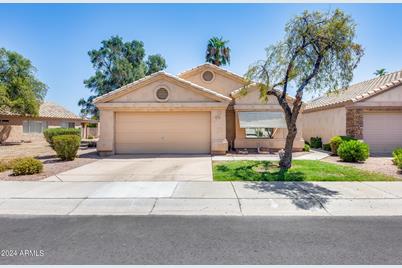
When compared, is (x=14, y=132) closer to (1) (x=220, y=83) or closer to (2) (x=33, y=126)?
(2) (x=33, y=126)

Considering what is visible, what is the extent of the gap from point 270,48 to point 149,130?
8.79m

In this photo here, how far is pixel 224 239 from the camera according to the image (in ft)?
Result: 14.4

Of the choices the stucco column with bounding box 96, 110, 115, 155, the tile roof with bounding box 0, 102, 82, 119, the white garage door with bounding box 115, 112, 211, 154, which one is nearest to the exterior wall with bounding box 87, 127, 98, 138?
the tile roof with bounding box 0, 102, 82, 119

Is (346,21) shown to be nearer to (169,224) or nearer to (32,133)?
(169,224)

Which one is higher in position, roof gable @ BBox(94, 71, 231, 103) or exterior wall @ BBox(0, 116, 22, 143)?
roof gable @ BBox(94, 71, 231, 103)

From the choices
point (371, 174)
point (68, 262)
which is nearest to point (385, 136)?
point (371, 174)

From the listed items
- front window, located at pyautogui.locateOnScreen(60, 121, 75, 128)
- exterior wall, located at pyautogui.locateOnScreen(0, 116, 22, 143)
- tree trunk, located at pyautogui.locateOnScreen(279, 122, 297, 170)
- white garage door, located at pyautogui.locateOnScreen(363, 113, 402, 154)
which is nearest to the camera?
tree trunk, located at pyautogui.locateOnScreen(279, 122, 297, 170)

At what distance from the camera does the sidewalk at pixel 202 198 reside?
582 cm

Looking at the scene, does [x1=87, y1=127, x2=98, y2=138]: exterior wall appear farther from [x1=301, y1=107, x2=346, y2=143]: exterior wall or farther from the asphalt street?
the asphalt street

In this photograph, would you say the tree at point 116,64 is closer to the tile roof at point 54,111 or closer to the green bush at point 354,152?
the tile roof at point 54,111

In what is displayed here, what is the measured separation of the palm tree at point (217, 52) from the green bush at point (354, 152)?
2399 cm

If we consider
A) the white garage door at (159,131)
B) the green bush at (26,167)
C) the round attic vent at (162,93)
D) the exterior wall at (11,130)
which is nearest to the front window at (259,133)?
the white garage door at (159,131)

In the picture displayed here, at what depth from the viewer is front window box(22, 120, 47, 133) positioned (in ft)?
96.3

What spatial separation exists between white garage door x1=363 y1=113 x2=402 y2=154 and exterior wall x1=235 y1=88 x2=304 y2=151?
4.20 m
